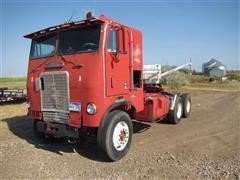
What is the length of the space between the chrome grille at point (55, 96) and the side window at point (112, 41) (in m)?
1.13

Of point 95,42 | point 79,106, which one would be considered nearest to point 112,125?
point 79,106

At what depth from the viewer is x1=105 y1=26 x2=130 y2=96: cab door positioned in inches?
259

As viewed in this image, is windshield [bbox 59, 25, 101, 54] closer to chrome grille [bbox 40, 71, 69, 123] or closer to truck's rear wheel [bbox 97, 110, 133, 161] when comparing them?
chrome grille [bbox 40, 71, 69, 123]

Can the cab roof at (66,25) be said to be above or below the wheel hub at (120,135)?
above

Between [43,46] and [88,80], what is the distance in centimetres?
196

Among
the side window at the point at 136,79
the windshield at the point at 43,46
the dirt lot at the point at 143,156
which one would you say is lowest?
the dirt lot at the point at 143,156

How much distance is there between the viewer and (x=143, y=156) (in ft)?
22.6

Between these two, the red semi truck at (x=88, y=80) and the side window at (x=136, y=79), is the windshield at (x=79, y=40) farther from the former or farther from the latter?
the side window at (x=136, y=79)

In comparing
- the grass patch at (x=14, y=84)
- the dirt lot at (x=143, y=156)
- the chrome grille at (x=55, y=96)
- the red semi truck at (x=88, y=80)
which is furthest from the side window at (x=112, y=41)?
the grass patch at (x=14, y=84)

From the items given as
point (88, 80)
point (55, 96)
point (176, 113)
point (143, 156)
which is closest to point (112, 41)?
point (88, 80)

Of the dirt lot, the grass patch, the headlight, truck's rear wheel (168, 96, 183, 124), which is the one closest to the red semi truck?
the headlight

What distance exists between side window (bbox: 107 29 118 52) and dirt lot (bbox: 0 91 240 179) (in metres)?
2.46

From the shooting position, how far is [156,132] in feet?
30.8

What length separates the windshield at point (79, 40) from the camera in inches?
258
